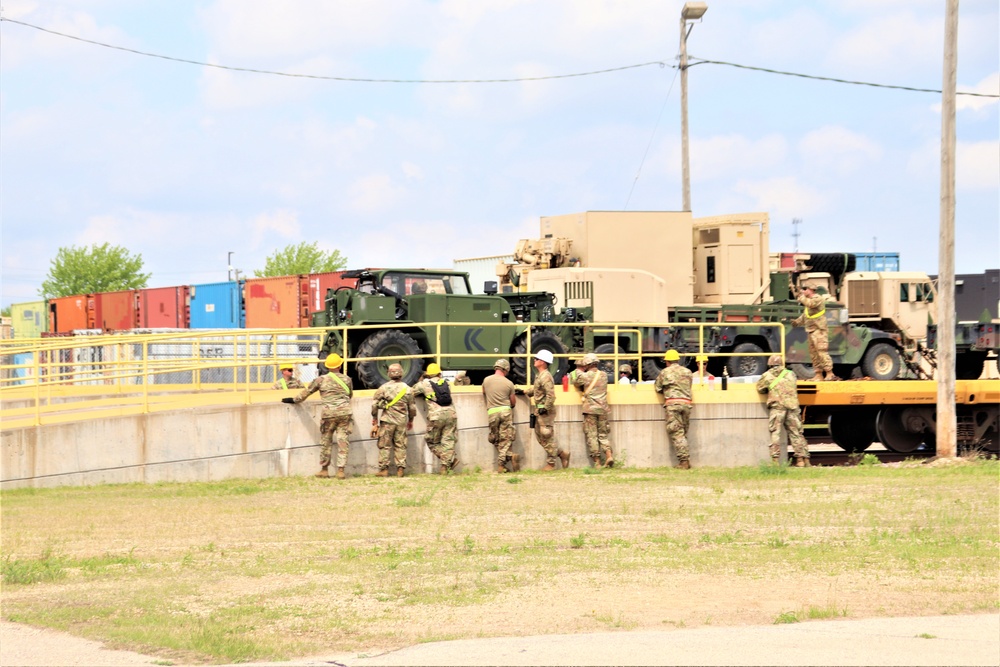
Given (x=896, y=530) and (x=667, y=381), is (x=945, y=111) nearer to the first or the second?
(x=667, y=381)

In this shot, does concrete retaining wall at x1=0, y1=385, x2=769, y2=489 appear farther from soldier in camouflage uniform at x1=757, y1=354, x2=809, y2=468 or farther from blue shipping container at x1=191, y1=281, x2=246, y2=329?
blue shipping container at x1=191, y1=281, x2=246, y2=329

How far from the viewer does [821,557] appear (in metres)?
10.6

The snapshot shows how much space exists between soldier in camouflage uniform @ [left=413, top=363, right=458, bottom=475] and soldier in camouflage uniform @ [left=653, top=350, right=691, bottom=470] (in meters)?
3.25

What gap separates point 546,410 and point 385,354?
121 inches

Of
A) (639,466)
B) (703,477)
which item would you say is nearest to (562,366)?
(639,466)

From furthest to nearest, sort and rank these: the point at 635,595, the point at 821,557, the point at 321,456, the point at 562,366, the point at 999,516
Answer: the point at 562,366
the point at 321,456
the point at 999,516
the point at 821,557
the point at 635,595

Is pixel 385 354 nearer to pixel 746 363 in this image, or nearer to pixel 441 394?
pixel 441 394

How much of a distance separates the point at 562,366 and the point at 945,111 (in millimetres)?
7203

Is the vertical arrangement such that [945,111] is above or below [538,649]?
above

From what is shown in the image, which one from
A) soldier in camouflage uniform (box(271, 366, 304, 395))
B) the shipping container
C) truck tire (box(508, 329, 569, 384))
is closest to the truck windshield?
truck tire (box(508, 329, 569, 384))

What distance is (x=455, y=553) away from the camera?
10992mm

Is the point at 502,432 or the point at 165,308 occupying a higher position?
the point at 165,308

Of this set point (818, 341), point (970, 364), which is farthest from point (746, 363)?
point (970, 364)

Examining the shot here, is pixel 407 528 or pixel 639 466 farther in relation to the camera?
pixel 639 466
